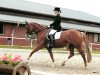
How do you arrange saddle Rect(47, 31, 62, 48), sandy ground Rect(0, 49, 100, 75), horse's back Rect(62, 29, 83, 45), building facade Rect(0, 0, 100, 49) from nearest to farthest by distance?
sandy ground Rect(0, 49, 100, 75)
horse's back Rect(62, 29, 83, 45)
saddle Rect(47, 31, 62, 48)
building facade Rect(0, 0, 100, 49)

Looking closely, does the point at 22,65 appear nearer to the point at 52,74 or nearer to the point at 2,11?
the point at 52,74

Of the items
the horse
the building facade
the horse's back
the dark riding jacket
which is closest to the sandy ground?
the horse

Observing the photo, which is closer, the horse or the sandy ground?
the sandy ground

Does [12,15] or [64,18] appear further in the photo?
[64,18]

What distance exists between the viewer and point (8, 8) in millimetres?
49969

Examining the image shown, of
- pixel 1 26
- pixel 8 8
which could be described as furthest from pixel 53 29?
pixel 8 8

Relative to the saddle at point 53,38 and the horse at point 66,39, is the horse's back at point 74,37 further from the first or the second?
the saddle at point 53,38

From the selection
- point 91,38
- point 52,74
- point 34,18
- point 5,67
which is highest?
point 5,67

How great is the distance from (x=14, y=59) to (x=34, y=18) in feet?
140

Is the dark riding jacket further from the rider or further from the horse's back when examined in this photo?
the horse's back

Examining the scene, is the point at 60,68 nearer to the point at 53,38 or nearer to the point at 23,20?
the point at 53,38

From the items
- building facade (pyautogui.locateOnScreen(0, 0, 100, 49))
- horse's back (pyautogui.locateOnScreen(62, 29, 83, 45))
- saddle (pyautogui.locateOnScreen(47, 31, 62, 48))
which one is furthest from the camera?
building facade (pyautogui.locateOnScreen(0, 0, 100, 49))

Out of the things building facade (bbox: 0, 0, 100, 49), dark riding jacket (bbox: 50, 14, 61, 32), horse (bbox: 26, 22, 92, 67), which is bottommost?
building facade (bbox: 0, 0, 100, 49)

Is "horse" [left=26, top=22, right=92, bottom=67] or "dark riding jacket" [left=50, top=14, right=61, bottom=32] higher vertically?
"dark riding jacket" [left=50, top=14, right=61, bottom=32]
